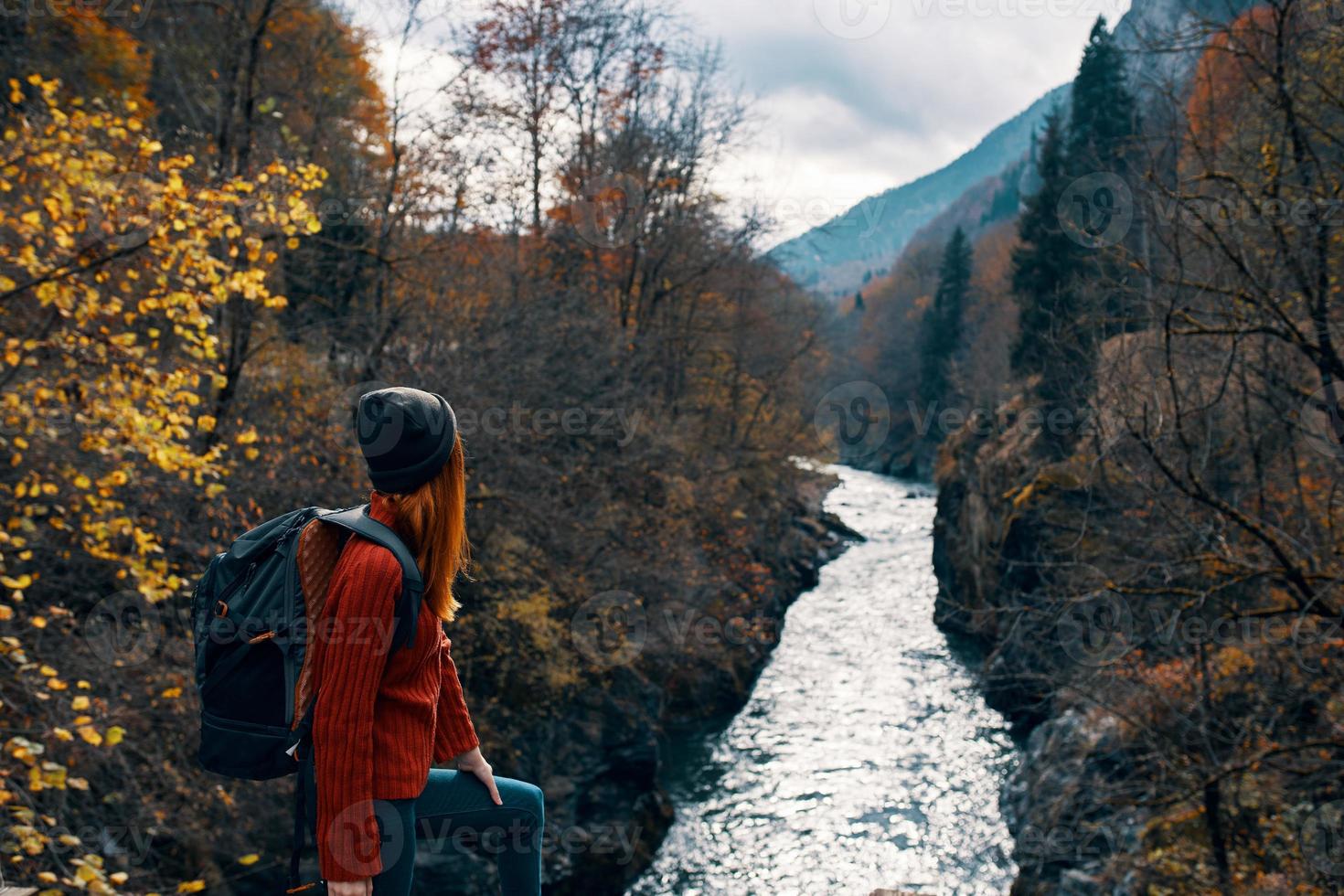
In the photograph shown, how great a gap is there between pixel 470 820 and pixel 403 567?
89cm

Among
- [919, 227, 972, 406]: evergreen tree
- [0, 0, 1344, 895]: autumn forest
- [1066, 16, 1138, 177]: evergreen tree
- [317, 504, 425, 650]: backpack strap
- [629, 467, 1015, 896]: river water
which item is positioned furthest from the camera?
[919, 227, 972, 406]: evergreen tree

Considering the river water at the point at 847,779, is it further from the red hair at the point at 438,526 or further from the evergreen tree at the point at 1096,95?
the evergreen tree at the point at 1096,95

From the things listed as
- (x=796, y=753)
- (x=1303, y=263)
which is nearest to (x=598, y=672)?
(x=796, y=753)

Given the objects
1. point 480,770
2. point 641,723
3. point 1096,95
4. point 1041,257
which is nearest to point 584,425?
point 641,723

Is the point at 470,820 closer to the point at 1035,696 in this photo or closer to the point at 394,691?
the point at 394,691

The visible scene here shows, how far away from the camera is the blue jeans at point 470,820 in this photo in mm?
2217

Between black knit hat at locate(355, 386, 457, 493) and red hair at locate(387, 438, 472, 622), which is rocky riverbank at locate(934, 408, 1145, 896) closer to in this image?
red hair at locate(387, 438, 472, 622)

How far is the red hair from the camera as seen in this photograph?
2291mm

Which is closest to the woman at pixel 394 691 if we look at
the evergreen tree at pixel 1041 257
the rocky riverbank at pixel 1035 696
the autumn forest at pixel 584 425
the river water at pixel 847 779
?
the autumn forest at pixel 584 425

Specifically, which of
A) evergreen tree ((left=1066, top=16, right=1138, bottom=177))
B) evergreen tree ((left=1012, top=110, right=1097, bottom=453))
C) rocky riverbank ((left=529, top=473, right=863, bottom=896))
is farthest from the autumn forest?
evergreen tree ((left=1066, top=16, right=1138, bottom=177))

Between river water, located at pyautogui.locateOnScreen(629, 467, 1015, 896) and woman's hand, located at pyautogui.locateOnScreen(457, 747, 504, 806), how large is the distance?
9.67 m

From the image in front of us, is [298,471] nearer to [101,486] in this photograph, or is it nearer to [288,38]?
[101,486]

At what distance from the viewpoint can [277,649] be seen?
2.10 meters

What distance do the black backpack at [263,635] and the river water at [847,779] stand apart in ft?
33.6
